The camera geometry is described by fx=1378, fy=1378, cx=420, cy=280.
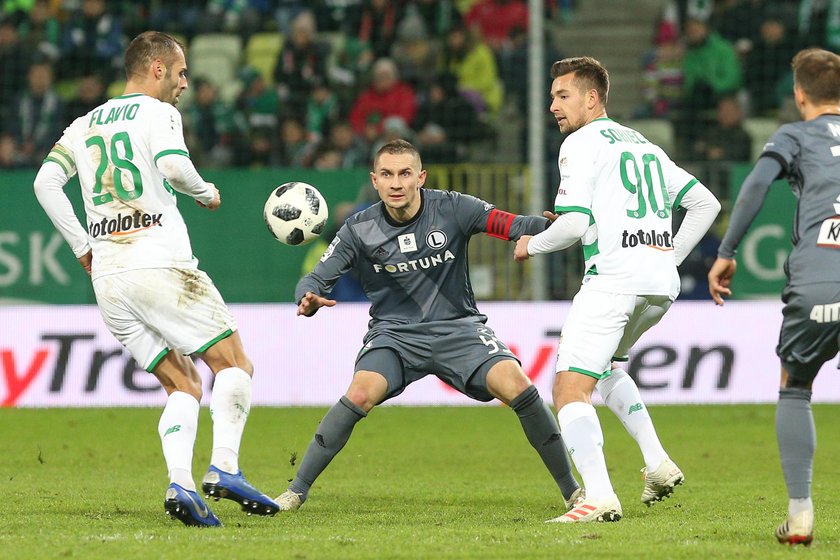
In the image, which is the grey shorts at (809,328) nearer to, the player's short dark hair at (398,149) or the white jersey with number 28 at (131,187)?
the player's short dark hair at (398,149)

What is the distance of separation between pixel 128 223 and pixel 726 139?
1043cm

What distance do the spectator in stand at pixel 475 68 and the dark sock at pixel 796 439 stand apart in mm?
11422

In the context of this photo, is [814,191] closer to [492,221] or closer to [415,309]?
[492,221]

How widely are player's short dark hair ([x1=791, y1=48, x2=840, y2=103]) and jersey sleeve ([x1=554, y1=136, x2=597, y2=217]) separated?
3.54 feet

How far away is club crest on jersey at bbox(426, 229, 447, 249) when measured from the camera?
7.05 metres

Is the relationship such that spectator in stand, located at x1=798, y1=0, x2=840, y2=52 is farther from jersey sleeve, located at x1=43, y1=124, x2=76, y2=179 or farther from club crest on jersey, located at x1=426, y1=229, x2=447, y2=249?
jersey sleeve, located at x1=43, y1=124, x2=76, y2=179

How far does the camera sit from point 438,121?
16.0 meters

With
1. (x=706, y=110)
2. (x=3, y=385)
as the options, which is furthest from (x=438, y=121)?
(x=3, y=385)

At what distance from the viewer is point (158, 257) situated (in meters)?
6.22

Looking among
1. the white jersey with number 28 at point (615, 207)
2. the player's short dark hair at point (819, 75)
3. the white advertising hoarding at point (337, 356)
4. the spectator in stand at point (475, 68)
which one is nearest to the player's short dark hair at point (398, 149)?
the white jersey with number 28 at point (615, 207)

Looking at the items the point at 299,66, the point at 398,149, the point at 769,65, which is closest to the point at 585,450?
the point at 398,149

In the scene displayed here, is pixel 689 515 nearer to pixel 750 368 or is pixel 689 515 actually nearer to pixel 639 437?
pixel 639 437

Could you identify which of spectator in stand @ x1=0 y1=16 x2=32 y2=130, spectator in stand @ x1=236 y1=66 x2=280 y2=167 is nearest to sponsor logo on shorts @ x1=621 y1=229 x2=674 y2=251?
spectator in stand @ x1=236 y1=66 x2=280 y2=167

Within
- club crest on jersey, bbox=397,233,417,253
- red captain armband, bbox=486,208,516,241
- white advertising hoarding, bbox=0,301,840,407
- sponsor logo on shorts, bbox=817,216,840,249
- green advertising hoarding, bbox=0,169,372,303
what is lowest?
white advertising hoarding, bbox=0,301,840,407
